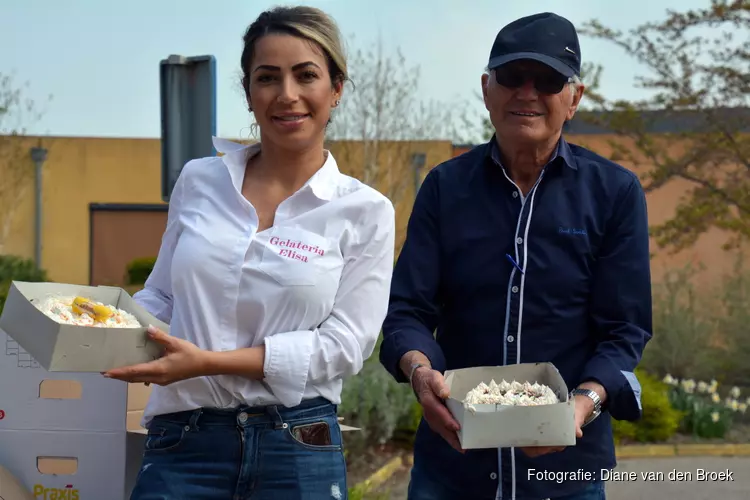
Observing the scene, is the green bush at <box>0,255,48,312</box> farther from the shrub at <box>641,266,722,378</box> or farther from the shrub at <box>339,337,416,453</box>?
the shrub at <box>641,266,722,378</box>

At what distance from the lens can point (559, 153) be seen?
9.86 feet

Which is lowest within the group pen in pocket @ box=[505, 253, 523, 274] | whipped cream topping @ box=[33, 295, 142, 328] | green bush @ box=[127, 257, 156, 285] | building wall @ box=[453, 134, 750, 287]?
→ green bush @ box=[127, 257, 156, 285]

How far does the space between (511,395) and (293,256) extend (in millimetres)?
666

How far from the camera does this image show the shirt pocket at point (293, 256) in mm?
2711

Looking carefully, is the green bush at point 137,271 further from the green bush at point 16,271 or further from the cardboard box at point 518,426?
the cardboard box at point 518,426

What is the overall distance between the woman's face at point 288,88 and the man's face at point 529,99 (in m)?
0.50

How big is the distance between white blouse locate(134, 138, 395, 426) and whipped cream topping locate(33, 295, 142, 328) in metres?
0.14

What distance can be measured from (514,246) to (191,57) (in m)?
3.07

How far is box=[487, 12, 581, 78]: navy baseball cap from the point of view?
2.89 m

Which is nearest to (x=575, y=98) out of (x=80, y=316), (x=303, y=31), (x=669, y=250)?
(x=303, y=31)

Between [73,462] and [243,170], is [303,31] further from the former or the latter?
[73,462]

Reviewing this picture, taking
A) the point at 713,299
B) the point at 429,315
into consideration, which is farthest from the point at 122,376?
the point at 713,299

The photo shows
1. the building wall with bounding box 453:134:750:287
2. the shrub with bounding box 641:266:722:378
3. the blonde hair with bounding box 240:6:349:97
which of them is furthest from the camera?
the building wall with bounding box 453:134:750:287

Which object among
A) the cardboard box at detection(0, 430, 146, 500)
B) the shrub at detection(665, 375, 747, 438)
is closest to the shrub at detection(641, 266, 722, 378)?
the shrub at detection(665, 375, 747, 438)
